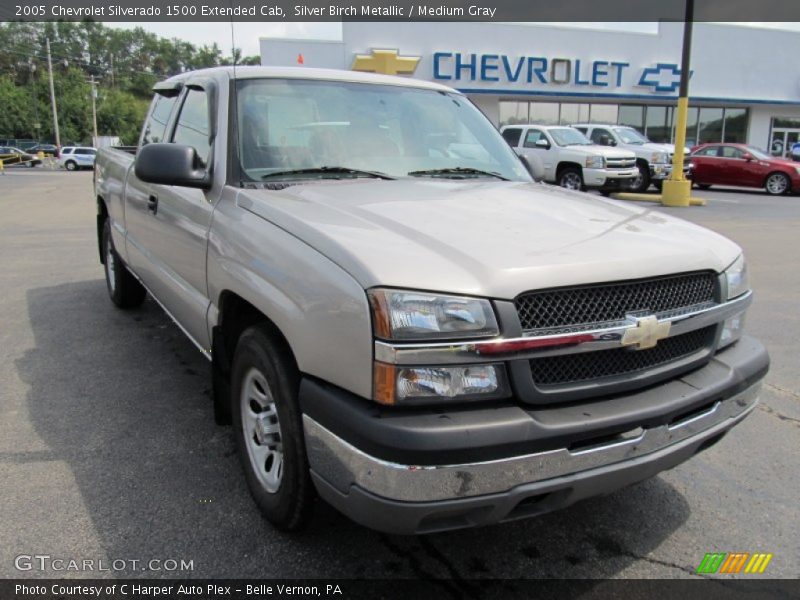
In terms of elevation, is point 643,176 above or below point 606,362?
below

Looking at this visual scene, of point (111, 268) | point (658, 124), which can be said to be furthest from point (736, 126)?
point (111, 268)

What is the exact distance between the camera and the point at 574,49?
29.5 metres

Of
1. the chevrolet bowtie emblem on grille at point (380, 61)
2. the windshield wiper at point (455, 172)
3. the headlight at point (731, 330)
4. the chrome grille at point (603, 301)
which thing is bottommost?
the headlight at point (731, 330)

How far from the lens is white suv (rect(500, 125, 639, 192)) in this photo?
16.7 metres

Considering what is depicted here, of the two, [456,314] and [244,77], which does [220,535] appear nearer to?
[456,314]

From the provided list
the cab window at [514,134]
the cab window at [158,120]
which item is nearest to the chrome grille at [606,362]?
the cab window at [158,120]

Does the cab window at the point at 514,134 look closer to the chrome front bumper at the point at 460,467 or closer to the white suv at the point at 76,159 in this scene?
the chrome front bumper at the point at 460,467

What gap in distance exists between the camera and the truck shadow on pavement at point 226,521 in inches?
98.7

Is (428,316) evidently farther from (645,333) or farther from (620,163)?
(620,163)

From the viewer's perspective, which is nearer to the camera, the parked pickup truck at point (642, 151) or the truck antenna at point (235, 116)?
the truck antenna at point (235, 116)

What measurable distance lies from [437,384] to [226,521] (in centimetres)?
133

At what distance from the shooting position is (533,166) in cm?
430

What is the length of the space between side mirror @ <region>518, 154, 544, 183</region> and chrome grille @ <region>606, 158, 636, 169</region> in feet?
43.7

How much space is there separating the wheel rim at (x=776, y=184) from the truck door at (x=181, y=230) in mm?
20434
